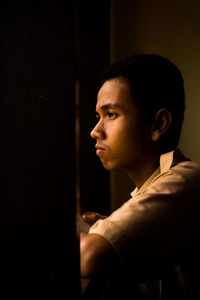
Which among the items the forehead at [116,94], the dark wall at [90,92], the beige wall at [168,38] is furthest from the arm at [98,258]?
the beige wall at [168,38]

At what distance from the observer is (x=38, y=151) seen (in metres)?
0.44

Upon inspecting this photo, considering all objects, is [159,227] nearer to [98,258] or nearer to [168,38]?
[98,258]

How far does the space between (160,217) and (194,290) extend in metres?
0.22

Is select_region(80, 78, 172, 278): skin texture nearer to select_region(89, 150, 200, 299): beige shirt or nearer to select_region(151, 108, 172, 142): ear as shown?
select_region(151, 108, 172, 142): ear

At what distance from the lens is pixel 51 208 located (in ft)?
1.46

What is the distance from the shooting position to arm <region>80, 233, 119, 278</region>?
585 mm

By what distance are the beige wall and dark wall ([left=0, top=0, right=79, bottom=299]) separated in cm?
131

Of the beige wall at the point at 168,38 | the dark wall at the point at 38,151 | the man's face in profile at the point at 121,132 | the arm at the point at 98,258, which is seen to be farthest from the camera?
the beige wall at the point at 168,38

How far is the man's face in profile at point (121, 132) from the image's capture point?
0.96 metres

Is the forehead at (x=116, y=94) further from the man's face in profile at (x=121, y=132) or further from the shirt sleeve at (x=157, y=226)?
the shirt sleeve at (x=157, y=226)

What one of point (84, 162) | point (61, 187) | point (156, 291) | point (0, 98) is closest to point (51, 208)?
point (61, 187)

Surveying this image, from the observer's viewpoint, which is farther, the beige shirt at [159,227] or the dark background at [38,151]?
the beige shirt at [159,227]

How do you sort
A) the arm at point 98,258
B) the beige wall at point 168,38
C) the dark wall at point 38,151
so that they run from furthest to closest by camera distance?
the beige wall at point 168,38, the arm at point 98,258, the dark wall at point 38,151

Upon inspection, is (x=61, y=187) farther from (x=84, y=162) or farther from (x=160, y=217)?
(x=84, y=162)
